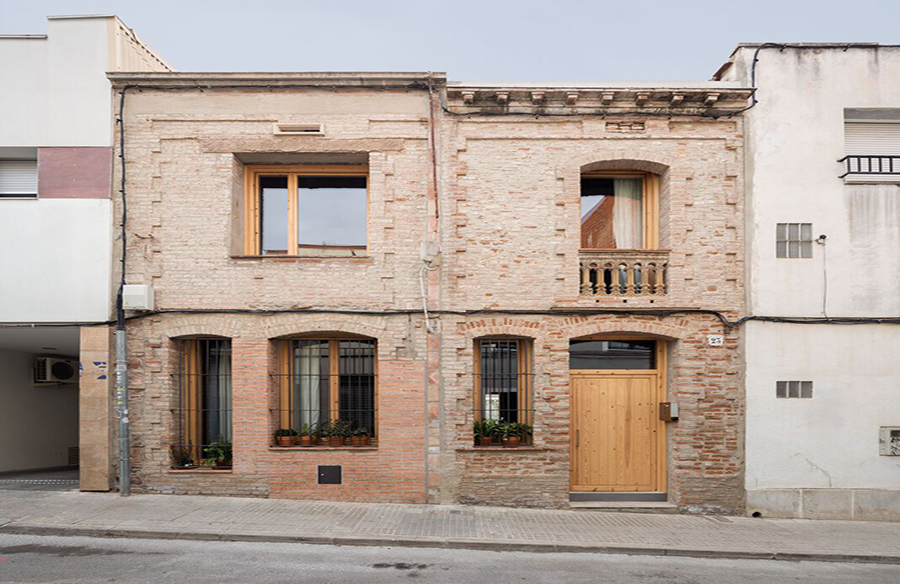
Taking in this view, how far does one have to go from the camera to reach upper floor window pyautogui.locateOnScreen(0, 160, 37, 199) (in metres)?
10.3

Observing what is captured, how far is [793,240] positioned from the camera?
32.2 feet

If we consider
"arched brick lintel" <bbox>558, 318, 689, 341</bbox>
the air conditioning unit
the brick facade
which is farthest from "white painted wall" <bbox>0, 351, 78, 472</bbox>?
"arched brick lintel" <bbox>558, 318, 689, 341</bbox>

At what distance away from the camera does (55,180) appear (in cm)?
983

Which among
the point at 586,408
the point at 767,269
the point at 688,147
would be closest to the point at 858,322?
the point at 767,269

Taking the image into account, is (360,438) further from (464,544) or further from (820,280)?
(820,280)

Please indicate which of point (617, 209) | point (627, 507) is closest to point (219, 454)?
point (627, 507)

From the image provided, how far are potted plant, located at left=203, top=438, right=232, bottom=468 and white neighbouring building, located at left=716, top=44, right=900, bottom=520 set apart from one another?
834cm

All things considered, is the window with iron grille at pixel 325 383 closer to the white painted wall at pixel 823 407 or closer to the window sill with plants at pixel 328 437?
the window sill with plants at pixel 328 437

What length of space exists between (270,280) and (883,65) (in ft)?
34.5

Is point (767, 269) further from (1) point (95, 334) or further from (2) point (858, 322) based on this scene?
(1) point (95, 334)

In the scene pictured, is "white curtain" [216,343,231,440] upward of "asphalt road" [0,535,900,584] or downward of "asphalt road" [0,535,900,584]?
upward

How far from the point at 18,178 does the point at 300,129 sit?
491 cm

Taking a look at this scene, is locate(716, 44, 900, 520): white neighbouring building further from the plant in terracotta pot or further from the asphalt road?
the plant in terracotta pot

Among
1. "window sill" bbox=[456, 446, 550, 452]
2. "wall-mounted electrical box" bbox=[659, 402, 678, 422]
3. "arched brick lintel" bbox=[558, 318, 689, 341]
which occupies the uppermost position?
"arched brick lintel" bbox=[558, 318, 689, 341]
